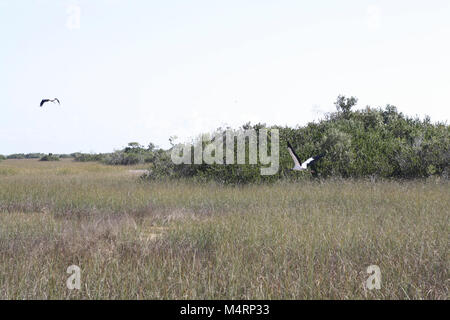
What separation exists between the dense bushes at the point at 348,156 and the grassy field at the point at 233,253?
532 centimetres

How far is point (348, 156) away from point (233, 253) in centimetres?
1209

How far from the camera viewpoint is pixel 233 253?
4.93 metres

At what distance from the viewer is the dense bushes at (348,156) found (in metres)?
14.9

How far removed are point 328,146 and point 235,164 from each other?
4554 mm

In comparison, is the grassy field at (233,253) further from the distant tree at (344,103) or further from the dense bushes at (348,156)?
the distant tree at (344,103)

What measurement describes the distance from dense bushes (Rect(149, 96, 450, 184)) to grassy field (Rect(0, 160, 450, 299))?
5.32m

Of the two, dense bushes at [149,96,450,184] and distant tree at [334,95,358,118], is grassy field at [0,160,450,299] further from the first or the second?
distant tree at [334,95,358,118]

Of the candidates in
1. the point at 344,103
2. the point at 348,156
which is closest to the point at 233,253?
the point at 348,156

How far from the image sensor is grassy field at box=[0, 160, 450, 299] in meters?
3.97

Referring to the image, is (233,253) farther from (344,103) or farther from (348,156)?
(344,103)

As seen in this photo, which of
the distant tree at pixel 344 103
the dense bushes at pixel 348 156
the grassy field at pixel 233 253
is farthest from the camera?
the distant tree at pixel 344 103

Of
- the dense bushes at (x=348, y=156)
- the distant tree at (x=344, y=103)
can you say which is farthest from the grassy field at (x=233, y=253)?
the distant tree at (x=344, y=103)
